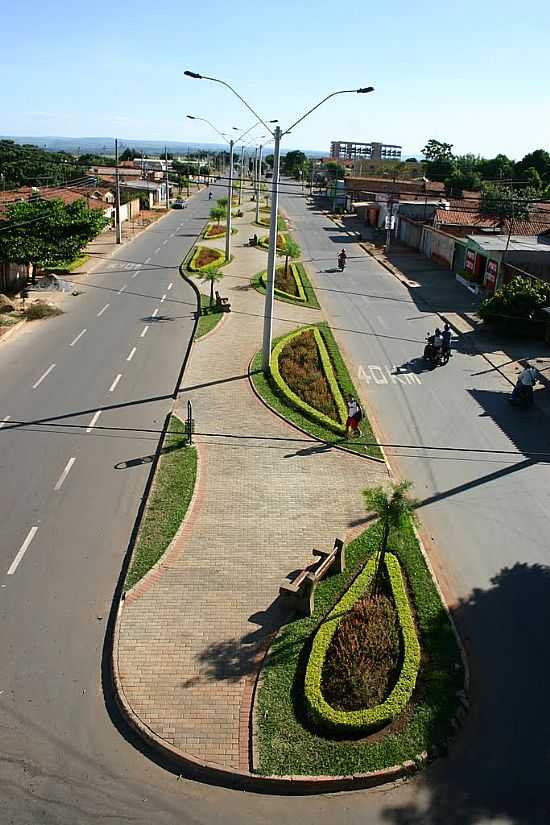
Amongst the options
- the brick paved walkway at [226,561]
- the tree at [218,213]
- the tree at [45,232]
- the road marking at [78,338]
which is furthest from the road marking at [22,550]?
the tree at [218,213]

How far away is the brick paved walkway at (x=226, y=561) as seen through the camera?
924 cm

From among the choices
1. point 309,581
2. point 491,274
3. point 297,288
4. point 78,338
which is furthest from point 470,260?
point 309,581

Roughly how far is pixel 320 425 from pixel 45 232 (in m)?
18.2

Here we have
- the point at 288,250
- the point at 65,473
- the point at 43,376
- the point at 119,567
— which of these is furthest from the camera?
the point at 288,250

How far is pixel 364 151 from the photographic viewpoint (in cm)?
17175

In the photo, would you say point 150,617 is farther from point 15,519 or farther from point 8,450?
point 8,450

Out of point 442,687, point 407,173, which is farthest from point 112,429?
point 407,173

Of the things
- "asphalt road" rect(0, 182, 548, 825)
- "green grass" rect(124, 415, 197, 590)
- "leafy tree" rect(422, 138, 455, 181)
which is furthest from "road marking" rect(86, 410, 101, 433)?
"leafy tree" rect(422, 138, 455, 181)

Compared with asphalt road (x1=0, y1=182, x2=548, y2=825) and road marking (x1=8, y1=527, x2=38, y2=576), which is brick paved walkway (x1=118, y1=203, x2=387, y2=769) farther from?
road marking (x1=8, y1=527, x2=38, y2=576)

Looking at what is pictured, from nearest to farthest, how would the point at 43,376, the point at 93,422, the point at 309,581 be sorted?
the point at 309,581
the point at 93,422
the point at 43,376

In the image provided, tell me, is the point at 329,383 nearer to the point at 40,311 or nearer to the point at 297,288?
the point at 40,311

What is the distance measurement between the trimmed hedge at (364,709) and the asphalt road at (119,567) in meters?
0.85

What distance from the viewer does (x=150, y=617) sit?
10781 millimetres

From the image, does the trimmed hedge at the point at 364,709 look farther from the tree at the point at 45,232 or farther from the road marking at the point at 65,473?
the tree at the point at 45,232
